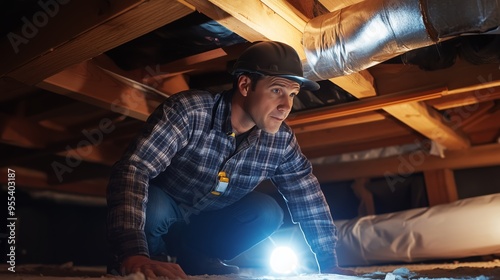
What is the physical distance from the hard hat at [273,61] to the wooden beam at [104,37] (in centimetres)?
30

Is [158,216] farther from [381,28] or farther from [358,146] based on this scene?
[358,146]

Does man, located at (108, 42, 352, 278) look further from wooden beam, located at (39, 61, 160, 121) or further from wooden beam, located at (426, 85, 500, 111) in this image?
wooden beam, located at (426, 85, 500, 111)

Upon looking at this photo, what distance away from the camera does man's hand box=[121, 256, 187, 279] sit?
0.98m

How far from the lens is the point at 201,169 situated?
155 centimetres

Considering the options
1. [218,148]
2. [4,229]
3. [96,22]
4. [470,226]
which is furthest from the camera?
[4,229]

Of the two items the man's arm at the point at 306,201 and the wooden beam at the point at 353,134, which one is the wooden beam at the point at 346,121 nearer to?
→ the wooden beam at the point at 353,134

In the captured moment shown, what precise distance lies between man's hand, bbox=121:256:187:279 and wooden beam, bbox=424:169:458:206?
2.17 m

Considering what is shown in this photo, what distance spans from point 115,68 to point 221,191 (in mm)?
748

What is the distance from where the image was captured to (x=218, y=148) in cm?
155

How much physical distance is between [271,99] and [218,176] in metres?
0.34

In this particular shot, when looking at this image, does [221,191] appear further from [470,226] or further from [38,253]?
[38,253]

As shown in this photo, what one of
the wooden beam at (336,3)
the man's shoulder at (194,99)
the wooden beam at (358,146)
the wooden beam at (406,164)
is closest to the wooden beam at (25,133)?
the man's shoulder at (194,99)

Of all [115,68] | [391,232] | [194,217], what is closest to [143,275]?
[194,217]

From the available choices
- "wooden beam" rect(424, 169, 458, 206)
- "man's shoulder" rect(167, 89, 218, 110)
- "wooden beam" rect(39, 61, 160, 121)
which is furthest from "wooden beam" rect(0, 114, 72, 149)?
"wooden beam" rect(424, 169, 458, 206)
